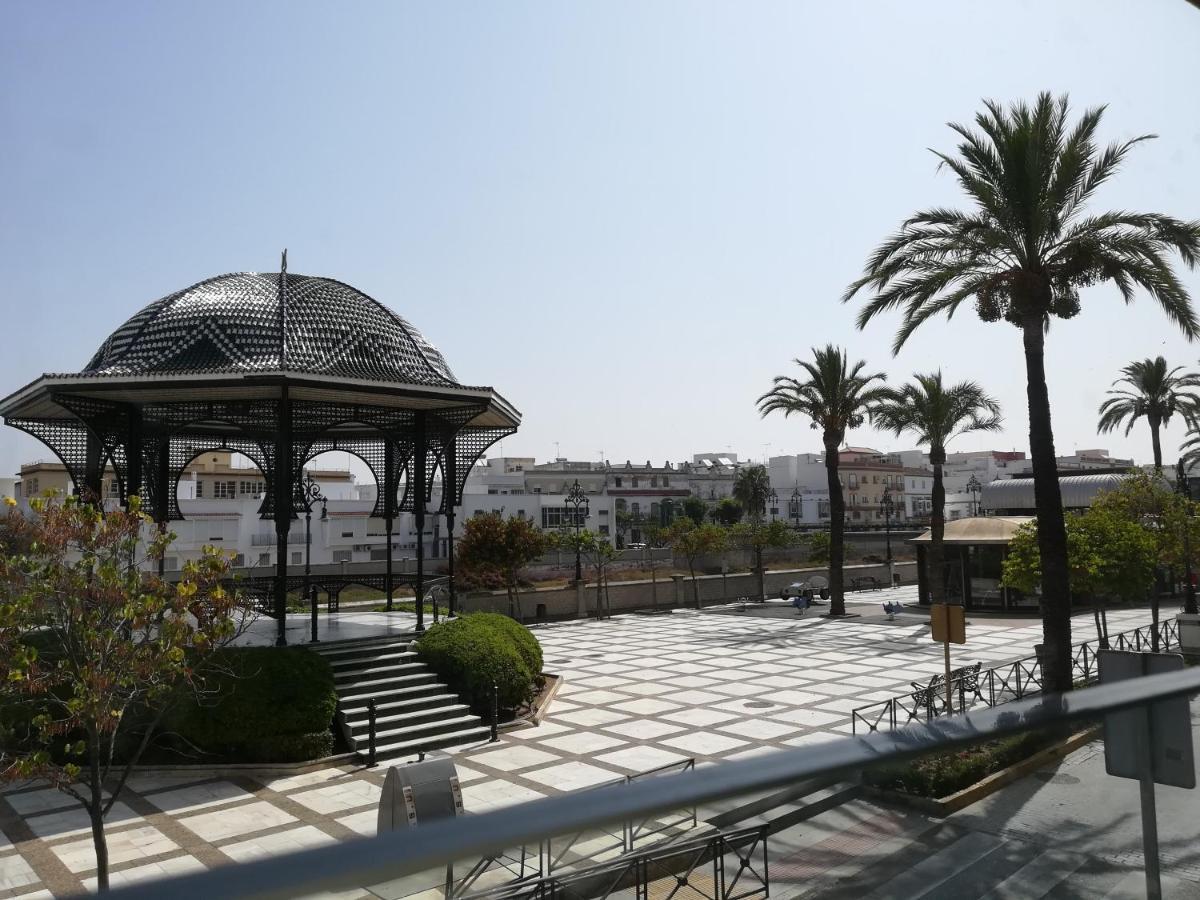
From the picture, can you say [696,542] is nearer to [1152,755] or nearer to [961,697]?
[961,697]

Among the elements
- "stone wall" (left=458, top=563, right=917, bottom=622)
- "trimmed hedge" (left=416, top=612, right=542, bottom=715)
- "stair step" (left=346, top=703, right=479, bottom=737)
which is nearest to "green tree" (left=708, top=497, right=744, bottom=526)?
"stone wall" (left=458, top=563, right=917, bottom=622)

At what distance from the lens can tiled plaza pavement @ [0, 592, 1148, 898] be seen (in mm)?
9492

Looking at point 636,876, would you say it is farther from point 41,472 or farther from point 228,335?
point 41,472

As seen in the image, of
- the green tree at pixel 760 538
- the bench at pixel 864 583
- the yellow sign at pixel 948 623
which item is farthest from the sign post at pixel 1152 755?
the bench at pixel 864 583

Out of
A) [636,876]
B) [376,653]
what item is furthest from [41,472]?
[636,876]

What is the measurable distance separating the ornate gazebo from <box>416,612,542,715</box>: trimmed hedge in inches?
48.6

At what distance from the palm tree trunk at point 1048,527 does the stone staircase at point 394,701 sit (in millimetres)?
→ 8236

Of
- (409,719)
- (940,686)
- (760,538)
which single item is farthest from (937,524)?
(409,719)

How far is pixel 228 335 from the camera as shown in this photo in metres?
15.8

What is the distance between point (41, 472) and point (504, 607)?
82.4 ft

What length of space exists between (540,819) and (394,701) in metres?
13.5

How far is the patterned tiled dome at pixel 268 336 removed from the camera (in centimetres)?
1545

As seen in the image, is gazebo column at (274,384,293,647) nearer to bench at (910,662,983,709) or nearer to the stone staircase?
the stone staircase

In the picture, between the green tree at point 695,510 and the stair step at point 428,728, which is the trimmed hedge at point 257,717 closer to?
the stair step at point 428,728
